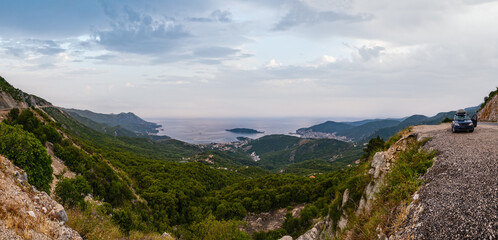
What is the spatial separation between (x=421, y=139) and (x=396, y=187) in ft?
19.9

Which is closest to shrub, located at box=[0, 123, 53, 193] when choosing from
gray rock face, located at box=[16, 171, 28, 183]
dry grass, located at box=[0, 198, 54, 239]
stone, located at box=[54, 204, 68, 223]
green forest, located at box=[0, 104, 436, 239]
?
green forest, located at box=[0, 104, 436, 239]

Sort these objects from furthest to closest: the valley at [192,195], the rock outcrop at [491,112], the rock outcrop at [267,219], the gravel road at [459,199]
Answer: the rock outcrop at [267,219] < the rock outcrop at [491,112] < the valley at [192,195] < the gravel road at [459,199]

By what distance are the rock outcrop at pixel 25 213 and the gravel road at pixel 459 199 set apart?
11.1m

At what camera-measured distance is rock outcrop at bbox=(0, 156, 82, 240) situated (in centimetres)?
621

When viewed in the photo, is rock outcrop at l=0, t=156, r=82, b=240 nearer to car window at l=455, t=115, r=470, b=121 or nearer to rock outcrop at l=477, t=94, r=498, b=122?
car window at l=455, t=115, r=470, b=121

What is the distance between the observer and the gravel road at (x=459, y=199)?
5426 mm

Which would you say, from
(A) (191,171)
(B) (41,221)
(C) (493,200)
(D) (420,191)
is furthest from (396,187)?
(A) (191,171)

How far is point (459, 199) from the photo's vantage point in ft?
21.2

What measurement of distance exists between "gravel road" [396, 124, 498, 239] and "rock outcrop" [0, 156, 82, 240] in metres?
11.1

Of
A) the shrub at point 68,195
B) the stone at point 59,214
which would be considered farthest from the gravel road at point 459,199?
the shrub at point 68,195

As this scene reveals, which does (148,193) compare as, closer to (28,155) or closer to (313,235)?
(28,155)

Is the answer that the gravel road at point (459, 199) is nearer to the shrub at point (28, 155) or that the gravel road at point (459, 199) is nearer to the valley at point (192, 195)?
the valley at point (192, 195)

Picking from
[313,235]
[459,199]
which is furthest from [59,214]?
[313,235]

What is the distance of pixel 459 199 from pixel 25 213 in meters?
13.8
